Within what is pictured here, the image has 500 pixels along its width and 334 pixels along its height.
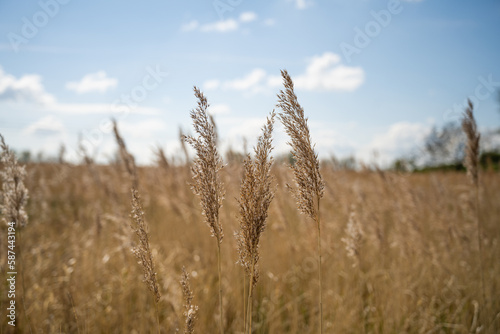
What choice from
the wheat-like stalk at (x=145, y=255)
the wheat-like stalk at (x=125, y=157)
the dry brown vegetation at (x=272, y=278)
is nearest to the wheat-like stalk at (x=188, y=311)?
the dry brown vegetation at (x=272, y=278)

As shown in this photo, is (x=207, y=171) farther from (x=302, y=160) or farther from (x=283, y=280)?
Answer: (x=283, y=280)

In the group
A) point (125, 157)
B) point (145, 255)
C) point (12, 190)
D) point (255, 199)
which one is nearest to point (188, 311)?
point (145, 255)

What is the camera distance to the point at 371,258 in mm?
4523

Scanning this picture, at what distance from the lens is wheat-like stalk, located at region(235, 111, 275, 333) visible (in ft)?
4.06

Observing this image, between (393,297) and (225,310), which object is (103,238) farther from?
(393,297)

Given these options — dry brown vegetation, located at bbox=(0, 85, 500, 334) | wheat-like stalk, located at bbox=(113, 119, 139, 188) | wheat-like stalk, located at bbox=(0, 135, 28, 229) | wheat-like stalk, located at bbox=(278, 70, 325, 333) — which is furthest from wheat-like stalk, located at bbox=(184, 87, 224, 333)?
wheat-like stalk, located at bbox=(113, 119, 139, 188)

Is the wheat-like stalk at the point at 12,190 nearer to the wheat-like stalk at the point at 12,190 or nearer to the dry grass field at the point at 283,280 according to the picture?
the wheat-like stalk at the point at 12,190

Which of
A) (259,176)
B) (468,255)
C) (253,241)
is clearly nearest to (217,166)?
(259,176)

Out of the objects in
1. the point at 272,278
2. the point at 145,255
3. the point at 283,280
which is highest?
the point at 145,255

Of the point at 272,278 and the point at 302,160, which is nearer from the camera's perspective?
the point at 302,160

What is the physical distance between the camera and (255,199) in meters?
1.24

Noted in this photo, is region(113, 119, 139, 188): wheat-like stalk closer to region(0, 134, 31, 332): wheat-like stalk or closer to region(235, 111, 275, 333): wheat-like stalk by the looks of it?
region(0, 134, 31, 332): wheat-like stalk

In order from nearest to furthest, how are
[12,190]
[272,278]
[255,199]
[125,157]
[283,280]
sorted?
[255,199], [12,190], [125,157], [272,278], [283,280]

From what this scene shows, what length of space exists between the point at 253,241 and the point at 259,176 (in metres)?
0.26
